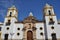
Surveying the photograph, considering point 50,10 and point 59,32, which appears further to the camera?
point 50,10

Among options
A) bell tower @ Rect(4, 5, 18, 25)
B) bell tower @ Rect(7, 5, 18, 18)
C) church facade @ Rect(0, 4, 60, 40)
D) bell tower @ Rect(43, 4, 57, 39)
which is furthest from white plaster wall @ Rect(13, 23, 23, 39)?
bell tower @ Rect(43, 4, 57, 39)

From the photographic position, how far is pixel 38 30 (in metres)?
37.9

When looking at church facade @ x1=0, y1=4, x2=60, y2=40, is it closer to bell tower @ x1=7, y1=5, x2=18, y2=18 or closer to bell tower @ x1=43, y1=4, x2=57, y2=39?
bell tower @ x1=43, y1=4, x2=57, y2=39

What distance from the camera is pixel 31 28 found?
126 ft

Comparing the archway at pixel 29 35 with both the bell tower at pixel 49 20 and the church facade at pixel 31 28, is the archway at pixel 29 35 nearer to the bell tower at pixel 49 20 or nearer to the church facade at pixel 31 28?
the church facade at pixel 31 28

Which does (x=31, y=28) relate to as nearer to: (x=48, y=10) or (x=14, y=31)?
(x=14, y=31)

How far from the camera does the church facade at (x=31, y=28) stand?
3662 cm

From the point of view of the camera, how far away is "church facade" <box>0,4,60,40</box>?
3662cm

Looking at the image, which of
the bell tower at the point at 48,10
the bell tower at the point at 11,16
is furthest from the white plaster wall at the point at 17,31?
the bell tower at the point at 48,10

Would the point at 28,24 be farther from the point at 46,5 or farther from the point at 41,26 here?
the point at 46,5

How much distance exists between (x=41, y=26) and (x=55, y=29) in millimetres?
4874

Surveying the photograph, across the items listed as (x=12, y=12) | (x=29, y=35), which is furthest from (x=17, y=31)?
(x=12, y=12)

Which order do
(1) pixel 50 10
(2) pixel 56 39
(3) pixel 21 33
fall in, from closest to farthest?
(2) pixel 56 39
(3) pixel 21 33
(1) pixel 50 10

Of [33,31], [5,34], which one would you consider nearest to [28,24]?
[33,31]
